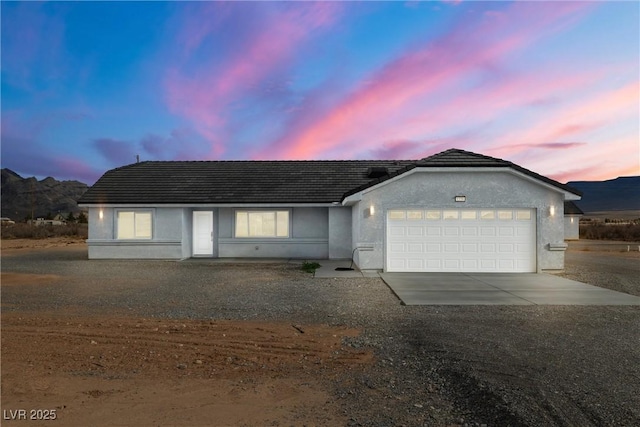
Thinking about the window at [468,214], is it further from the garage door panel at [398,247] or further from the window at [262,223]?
the window at [262,223]

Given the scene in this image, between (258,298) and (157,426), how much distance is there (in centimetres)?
617

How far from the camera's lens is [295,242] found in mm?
19266

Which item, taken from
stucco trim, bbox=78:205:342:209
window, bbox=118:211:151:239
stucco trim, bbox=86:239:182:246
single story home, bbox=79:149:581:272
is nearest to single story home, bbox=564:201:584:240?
single story home, bbox=79:149:581:272

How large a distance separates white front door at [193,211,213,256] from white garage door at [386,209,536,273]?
10.5m

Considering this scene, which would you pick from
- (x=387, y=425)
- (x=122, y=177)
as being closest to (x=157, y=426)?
(x=387, y=425)

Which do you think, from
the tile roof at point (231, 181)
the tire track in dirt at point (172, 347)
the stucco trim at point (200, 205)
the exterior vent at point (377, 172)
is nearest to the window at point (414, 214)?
the tile roof at point (231, 181)

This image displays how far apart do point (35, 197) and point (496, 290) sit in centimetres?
17248

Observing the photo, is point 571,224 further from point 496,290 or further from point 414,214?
point 496,290

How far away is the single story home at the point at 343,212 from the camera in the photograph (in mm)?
13805

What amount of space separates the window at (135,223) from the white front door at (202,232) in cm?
232

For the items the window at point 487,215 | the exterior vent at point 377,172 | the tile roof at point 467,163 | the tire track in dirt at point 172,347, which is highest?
the exterior vent at point 377,172

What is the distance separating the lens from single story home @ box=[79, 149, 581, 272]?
13.8m

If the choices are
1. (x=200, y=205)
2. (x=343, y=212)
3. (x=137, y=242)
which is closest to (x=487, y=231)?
(x=343, y=212)

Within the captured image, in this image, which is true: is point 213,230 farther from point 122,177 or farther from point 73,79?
point 73,79
